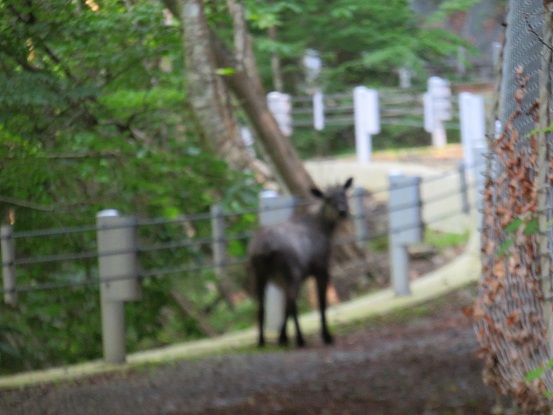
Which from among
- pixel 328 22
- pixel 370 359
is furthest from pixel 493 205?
pixel 328 22

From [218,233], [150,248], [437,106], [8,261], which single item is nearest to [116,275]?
[150,248]

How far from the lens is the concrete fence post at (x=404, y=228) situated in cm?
1234

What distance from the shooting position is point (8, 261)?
8016mm

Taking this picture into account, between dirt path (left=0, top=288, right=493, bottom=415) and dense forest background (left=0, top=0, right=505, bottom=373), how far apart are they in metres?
1.13

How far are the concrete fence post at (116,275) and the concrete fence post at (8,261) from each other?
2.29ft

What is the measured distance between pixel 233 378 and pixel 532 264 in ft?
10.6

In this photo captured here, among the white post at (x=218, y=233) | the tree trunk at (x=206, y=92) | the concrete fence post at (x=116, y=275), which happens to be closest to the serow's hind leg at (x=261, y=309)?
the white post at (x=218, y=233)

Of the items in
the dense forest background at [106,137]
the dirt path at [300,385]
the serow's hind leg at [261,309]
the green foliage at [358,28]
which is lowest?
the dirt path at [300,385]

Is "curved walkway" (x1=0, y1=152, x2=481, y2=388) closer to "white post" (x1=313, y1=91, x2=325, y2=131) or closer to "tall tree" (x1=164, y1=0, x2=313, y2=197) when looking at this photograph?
"tall tree" (x1=164, y1=0, x2=313, y2=197)

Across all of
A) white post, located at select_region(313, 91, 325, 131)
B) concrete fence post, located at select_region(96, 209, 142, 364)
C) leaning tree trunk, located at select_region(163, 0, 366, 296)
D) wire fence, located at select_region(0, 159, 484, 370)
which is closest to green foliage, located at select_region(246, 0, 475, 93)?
leaning tree trunk, located at select_region(163, 0, 366, 296)

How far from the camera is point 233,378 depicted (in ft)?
25.9

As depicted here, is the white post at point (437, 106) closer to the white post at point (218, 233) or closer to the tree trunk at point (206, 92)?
the tree trunk at point (206, 92)

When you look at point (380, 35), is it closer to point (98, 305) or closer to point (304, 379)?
point (98, 305)

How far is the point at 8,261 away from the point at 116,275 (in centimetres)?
95
